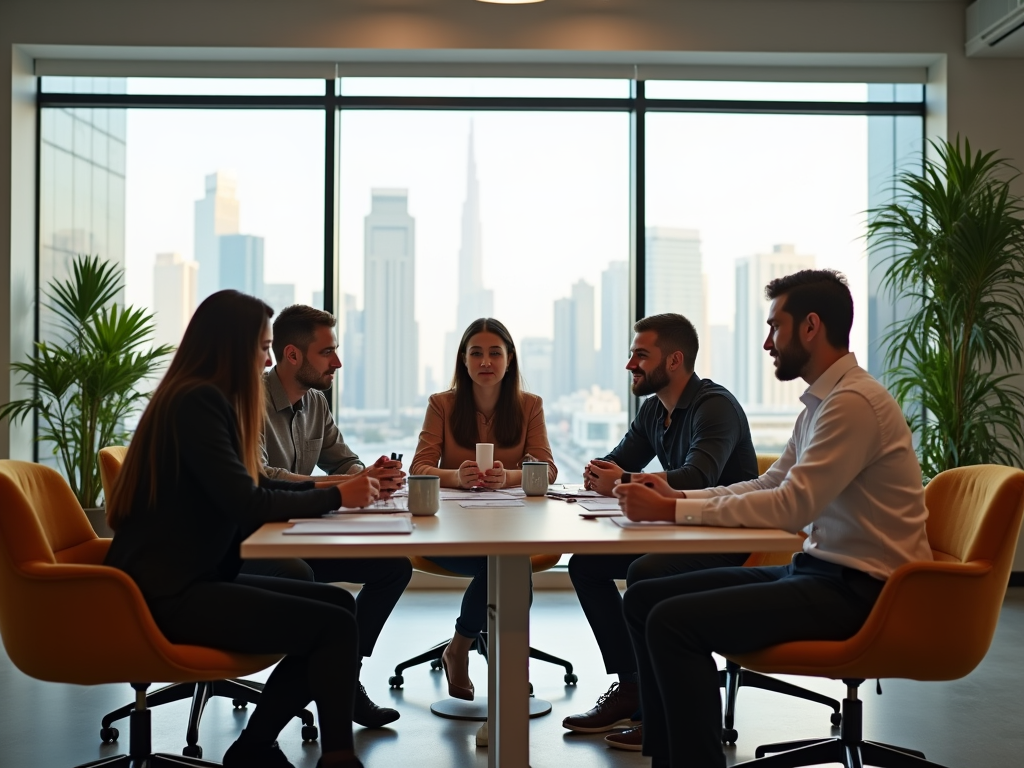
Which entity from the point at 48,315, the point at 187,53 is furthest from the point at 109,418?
the point at 187,53

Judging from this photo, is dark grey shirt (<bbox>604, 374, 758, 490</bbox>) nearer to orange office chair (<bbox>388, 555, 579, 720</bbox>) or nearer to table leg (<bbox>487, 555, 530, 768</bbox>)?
orange office chair (<bbox>388, 555, 579, 720</bbox>)

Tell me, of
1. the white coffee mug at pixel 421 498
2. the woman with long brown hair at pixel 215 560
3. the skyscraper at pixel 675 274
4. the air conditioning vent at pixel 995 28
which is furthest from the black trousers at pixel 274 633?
the air conditioning vent at pixel 995 28

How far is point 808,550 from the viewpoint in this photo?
94.8 inches

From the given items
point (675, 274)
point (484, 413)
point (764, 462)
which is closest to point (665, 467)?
point (764, 462)

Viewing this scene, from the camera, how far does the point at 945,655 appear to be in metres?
2.21

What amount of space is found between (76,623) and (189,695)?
994mm

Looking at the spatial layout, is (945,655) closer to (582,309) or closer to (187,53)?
(582,309)

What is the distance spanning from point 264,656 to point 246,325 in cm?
77

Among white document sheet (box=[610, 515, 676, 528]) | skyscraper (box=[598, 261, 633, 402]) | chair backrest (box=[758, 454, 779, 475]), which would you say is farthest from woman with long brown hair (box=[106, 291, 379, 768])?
skyscraper (box=[598, 261, 633, 402])

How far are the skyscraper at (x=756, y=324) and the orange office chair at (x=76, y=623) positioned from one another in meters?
4.02

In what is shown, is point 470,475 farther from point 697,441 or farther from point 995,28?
point 995,28

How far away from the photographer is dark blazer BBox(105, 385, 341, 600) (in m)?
2.17

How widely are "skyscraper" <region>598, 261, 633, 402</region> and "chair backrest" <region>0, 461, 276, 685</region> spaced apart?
146 inches

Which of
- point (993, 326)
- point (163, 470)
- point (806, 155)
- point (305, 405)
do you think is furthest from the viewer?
point (806, 155)
